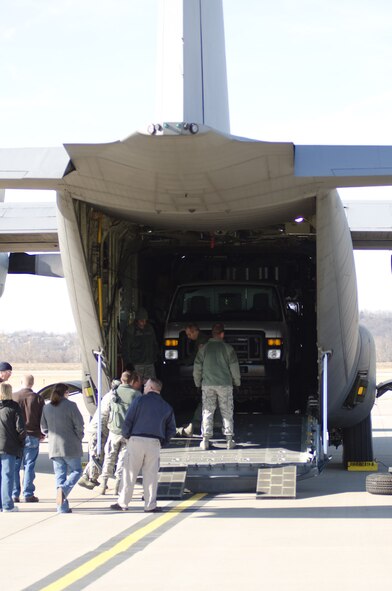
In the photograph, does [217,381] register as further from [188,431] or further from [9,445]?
[9,445]

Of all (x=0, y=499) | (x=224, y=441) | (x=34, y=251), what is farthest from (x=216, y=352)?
(x=34, y=251)

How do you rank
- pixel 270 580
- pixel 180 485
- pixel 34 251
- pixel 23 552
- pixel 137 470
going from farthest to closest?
1. pixel 34 251
2. pixel 180 485
3. pixel 137 470
4. pixel 23 552
5. pixel 270 580

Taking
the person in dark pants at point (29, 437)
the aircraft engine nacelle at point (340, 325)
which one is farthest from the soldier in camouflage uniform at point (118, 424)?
the aircraft engine nacelle at point (340, 325)

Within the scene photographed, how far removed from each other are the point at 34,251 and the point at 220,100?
8.03m

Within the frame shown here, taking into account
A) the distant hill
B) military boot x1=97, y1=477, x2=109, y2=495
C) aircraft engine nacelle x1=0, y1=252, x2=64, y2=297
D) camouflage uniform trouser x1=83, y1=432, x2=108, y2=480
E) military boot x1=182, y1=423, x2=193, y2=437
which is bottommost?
military boot x1=97, y1=477, x2=109, y2=495

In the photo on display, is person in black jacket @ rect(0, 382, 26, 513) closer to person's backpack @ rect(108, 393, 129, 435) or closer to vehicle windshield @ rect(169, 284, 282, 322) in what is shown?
person's backpack @ rect(108, 393, 129, 435)

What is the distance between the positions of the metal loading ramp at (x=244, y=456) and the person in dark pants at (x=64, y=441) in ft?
4.17

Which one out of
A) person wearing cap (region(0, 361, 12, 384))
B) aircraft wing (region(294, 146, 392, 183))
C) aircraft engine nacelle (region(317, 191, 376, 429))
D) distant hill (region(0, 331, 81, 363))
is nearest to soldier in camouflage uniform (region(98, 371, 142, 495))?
person wearing cap (region(0, 361, 12, 384))

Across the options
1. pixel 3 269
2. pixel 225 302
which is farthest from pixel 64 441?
pixel 3 269

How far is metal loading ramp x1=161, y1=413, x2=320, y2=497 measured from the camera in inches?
496

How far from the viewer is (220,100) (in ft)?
38.3

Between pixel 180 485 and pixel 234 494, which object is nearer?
pixel 180 485

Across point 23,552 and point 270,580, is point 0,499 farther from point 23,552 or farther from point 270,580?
point 270,580

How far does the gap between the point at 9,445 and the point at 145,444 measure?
157 cm
